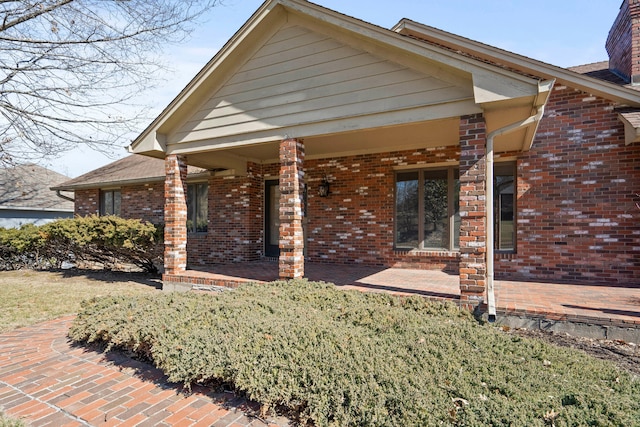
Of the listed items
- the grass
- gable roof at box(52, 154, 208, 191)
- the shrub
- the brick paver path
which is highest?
gable roof at box(52, 154, 208, 191)

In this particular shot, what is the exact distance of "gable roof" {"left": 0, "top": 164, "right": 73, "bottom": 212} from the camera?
654 inches

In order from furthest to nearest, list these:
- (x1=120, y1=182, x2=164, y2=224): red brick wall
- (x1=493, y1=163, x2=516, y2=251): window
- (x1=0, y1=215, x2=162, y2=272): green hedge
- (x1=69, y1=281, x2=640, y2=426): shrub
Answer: (x1=120, y1=182, x2=164, y2=224): red brick wall → (x1=0, y1=215, x2=162, y2=272): green hedge → (x1=493, y1=163, x2=516, y2=251): window → (x1=69, y1=281, x2=640, y2=426): shrub

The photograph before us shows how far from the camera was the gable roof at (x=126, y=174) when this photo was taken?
11414 millimetres

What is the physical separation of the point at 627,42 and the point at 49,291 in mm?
13359

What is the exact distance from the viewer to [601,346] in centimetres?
387

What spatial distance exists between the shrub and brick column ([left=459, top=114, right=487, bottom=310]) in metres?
0.38

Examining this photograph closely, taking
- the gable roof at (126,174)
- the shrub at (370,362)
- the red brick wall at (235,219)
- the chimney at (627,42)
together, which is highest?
the chimney at (627,42)

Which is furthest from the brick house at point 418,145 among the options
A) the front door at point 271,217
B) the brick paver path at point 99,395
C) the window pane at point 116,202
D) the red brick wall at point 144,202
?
the window pane at point 116,202

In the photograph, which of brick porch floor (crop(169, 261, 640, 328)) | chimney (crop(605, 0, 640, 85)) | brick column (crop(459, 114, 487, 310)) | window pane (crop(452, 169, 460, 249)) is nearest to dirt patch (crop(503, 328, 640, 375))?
brick porch floor (crop(169, 261, 640, 328))

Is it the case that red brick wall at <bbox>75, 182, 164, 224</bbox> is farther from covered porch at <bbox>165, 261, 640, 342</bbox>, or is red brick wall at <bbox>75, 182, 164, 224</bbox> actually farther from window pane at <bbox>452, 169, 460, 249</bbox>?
window pane at <bbox>452, 169, 460, 249</bbox>

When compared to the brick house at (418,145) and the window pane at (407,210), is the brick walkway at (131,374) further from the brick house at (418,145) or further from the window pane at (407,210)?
the window pane at (407,210)

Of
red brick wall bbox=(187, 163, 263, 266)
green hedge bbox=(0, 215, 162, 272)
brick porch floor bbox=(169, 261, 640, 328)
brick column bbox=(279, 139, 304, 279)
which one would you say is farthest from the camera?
red brick wall bbox=(187, 163, 263, 266)

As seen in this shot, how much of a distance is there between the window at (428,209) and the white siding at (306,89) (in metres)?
3.42

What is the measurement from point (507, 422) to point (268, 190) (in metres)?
8.62
